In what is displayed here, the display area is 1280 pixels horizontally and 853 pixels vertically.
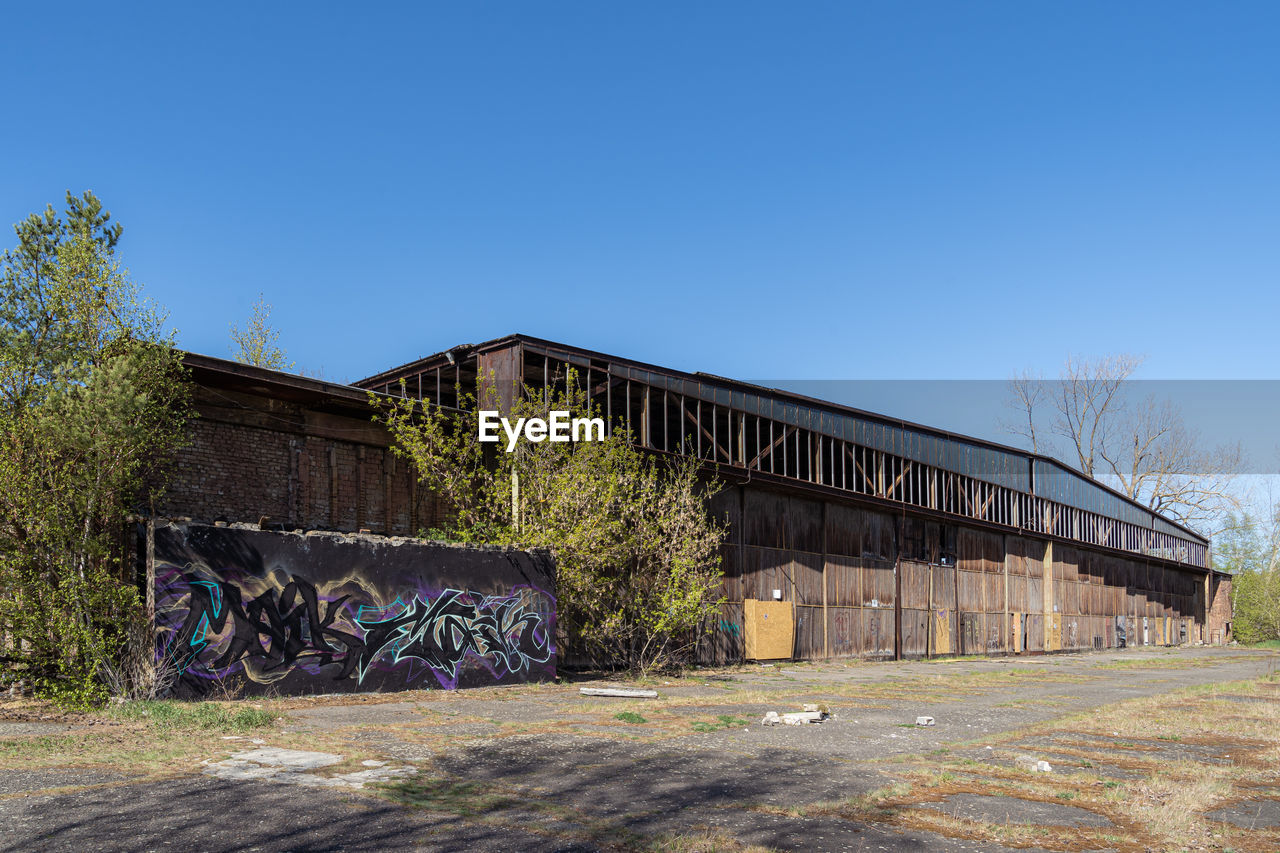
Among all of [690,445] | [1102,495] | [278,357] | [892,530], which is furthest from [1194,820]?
[1102,495]

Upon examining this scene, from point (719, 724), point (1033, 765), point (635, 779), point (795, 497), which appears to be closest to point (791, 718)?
point (719, 724)

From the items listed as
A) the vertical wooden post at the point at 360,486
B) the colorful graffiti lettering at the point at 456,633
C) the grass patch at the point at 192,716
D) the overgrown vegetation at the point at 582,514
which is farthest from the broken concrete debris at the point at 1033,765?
the vertical wooden post at the point at 360,486

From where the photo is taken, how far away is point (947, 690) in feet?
64.2

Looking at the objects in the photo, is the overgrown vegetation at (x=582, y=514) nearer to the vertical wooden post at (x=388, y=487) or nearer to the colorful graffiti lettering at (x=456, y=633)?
the vertical wooden post at (x=388, y=487)

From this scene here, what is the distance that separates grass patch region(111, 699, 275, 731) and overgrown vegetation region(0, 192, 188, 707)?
90cm

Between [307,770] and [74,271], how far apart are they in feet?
27.6

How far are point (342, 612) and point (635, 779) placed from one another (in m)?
7.85

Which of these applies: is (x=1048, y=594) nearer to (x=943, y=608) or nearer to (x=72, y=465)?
(x=943, y=608)

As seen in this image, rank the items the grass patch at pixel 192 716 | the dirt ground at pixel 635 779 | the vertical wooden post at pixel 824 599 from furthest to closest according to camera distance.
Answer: the vertical wooden post at pixel 824 599 < the grass patch at pixel 192 716 < the dirt ground at pixel 635 779

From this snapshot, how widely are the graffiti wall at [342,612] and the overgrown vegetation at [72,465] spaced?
707mm

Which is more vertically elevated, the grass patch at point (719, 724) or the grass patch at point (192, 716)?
the grass patch at point (192, 716)

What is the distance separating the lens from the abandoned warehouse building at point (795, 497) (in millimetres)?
17391

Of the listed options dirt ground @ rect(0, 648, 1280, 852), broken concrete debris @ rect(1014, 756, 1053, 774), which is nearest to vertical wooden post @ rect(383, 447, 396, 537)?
dirt ground @ rect(0, 648, 1280, 852)

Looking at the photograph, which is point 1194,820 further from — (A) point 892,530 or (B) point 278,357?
(B) point 278,357
